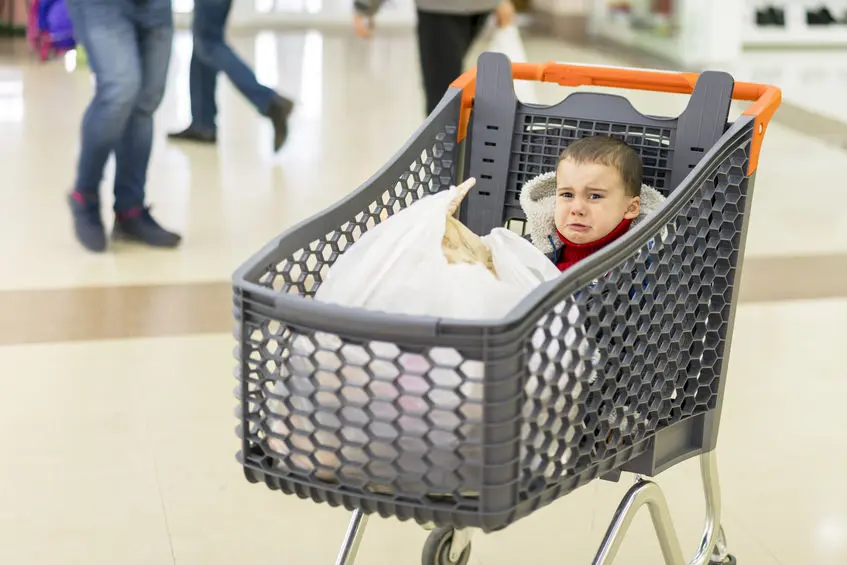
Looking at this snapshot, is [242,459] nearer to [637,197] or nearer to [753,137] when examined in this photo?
[637,197]

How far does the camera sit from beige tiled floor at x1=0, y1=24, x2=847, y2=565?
2.46 m

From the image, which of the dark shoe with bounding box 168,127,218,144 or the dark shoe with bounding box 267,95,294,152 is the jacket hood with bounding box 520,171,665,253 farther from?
the dark shoe with bounding box 168,127,218,144

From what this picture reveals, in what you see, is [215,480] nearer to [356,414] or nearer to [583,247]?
[583,247]

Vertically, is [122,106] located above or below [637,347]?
below

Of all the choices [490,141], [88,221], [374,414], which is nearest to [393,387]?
[374,414]

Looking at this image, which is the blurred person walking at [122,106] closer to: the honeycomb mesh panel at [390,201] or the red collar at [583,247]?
the honeycomb mesh panel at [390,201]

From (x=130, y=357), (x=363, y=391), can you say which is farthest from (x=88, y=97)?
(x=363, y=391)

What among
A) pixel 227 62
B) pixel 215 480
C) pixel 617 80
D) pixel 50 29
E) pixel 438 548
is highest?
pixel 617 80

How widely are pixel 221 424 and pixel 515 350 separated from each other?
1.60 m

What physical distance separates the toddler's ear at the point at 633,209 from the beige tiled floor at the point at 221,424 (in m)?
0.78

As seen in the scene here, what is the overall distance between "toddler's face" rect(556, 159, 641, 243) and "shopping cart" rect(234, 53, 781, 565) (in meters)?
0.12

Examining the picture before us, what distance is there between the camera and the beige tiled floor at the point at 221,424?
246 cm

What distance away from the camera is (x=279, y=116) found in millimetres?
5250

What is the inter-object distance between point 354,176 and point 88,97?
6.70ft
